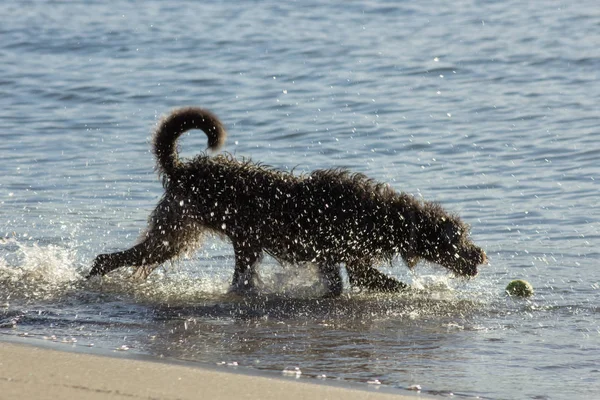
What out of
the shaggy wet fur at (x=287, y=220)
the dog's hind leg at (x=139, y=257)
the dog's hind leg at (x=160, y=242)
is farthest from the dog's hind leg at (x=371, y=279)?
the dog's hind leg at (x=139, y=257)

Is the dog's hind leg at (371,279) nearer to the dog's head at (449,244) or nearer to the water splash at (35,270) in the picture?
the dog's head at (449,244)

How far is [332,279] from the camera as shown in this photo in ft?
23.6

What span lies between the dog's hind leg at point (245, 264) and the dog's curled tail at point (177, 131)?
687 millimetres

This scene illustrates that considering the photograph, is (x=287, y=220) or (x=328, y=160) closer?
(x=287, y=220)

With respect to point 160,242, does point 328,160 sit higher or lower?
higher

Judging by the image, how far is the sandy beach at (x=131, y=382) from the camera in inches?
171

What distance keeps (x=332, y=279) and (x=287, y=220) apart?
21.1 inches

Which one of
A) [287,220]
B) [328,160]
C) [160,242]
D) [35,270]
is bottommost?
[35,270]

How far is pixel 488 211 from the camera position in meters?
9.06

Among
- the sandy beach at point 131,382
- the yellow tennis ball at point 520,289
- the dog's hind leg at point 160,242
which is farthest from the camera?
the dog's hind leg at point 160,242

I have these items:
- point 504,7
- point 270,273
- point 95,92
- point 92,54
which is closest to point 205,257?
point 270,273

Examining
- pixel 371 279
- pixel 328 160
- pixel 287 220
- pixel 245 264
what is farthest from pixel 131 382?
pixel 328 160

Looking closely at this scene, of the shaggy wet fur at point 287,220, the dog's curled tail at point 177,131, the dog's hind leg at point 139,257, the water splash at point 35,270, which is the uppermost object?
A: the dog's curled tail at point 177,131

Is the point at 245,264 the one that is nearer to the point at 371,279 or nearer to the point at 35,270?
the point at 371,279
